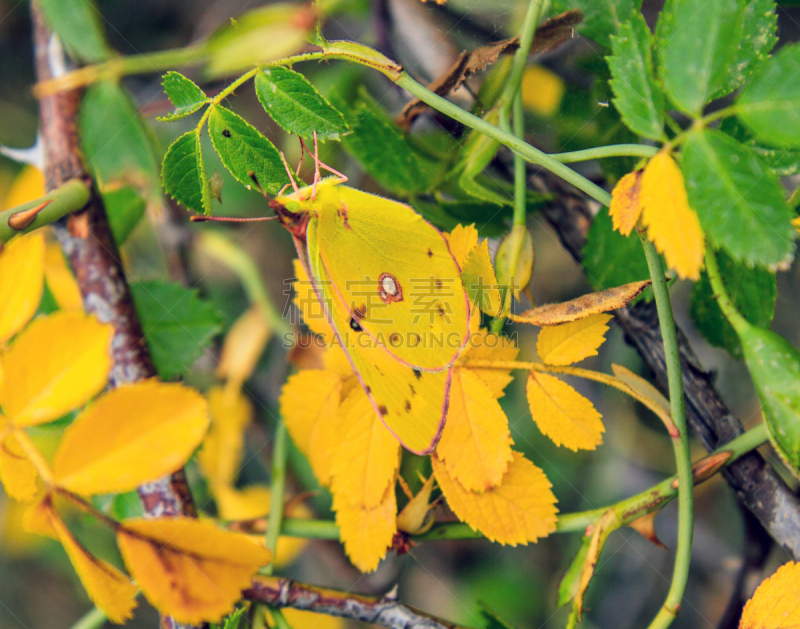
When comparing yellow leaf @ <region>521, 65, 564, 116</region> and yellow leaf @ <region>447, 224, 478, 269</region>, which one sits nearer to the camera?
yellow leaf @ <region>447, 224, 478, 269</region>

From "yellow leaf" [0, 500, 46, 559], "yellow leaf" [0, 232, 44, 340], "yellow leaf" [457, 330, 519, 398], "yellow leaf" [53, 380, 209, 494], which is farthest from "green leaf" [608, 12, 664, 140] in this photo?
"yellow leaf" [0, 500, 46, 559]

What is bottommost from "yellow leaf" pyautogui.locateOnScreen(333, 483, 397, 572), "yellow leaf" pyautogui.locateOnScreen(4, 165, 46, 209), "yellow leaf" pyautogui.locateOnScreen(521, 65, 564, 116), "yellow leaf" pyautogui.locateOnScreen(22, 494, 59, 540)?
"yellow leaf" pyautogui.locateOnScreen(333, 483, 397, 572)

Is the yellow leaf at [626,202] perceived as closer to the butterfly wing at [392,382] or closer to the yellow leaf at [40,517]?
the butterfly wing at [392,382]

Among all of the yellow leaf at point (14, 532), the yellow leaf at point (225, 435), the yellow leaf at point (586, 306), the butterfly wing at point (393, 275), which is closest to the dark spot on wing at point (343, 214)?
the butterfly wing at point (393, 275)

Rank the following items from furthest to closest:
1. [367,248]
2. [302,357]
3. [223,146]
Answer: [302,357], [367,248], [223,146]

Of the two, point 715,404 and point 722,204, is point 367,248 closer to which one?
point 722,204

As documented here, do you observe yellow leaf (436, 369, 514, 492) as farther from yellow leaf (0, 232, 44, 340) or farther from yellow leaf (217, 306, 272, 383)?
yellow leaf (217, 306, 272, 383)

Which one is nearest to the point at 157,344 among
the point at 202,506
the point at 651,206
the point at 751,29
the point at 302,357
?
the point at 302,357
